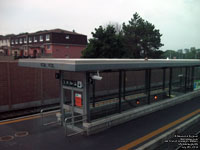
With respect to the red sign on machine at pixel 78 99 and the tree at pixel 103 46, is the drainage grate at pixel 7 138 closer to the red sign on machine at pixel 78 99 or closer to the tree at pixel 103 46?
the red sign on machine at pixel 78 99

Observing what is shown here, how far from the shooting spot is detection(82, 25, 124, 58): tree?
840 inches

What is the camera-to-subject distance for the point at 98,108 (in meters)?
9.04

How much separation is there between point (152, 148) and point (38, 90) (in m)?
8.41

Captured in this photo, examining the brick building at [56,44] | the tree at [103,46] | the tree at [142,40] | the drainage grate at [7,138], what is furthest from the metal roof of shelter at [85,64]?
the brick building at [56,44]

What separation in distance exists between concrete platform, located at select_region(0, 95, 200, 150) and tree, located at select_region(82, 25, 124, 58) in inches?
483

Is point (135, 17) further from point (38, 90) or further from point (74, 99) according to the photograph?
point (74, 99)

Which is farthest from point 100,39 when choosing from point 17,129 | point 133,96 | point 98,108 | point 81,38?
point 81,38

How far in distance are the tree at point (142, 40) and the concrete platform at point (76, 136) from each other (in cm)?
2073

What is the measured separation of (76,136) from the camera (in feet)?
25.1

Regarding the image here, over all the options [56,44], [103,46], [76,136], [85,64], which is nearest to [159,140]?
[76,136]

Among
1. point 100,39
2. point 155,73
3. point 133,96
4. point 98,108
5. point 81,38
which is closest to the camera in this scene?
point 98,108

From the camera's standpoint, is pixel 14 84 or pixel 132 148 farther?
pixel 14 84

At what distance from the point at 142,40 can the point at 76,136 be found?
24820 mm

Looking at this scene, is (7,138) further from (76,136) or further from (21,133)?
(76,136)
